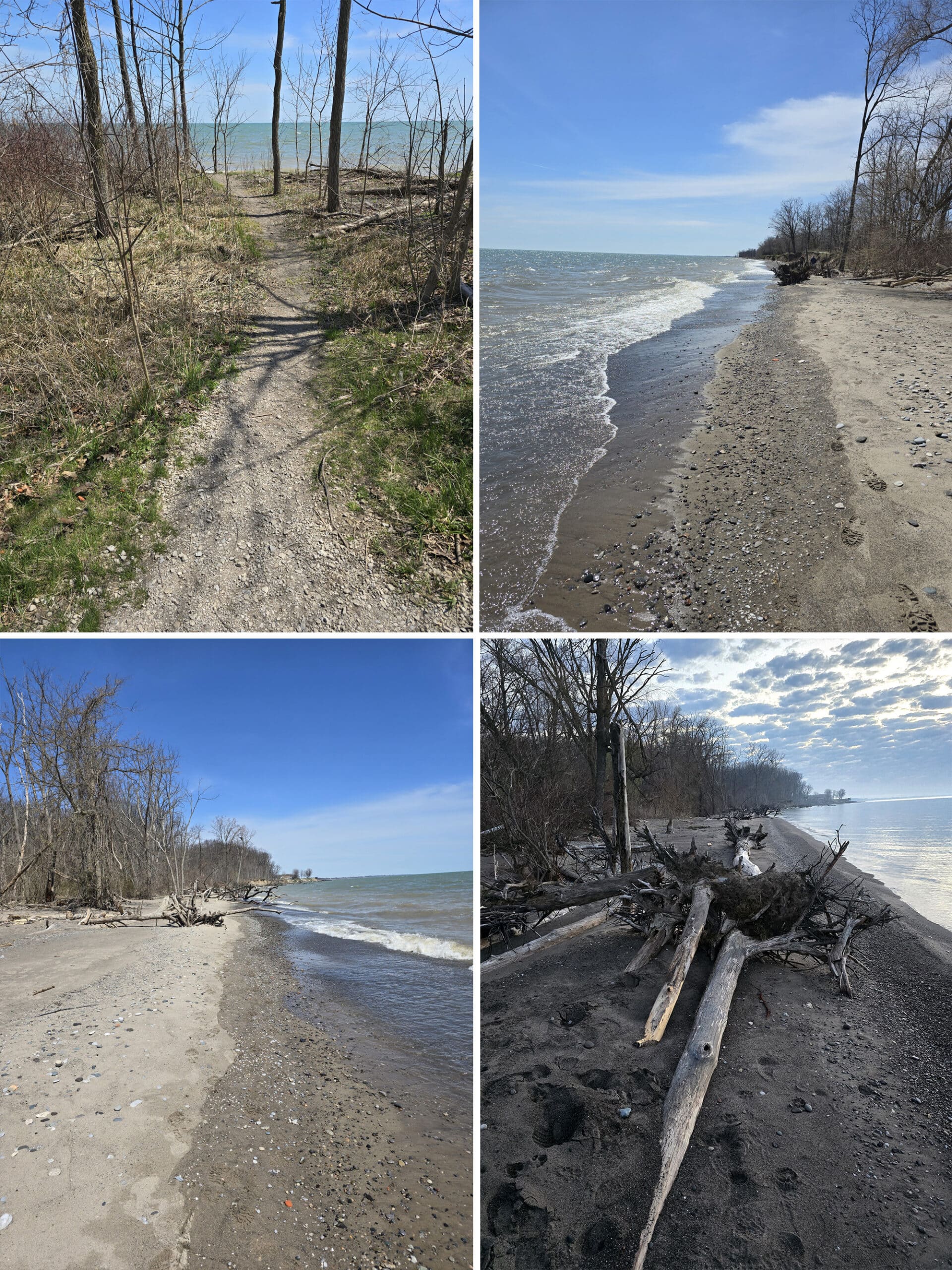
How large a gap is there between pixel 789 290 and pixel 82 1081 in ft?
97.0

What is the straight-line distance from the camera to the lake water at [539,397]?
6.24 meters

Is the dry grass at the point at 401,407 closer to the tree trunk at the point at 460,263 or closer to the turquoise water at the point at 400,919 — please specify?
the tree trunk at the point at 460,263

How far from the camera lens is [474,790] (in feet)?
10.7

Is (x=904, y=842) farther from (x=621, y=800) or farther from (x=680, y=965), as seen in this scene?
(x=680, y=965)

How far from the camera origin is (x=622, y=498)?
22.9 feet

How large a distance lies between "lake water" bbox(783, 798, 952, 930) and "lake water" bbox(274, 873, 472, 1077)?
17.4ft

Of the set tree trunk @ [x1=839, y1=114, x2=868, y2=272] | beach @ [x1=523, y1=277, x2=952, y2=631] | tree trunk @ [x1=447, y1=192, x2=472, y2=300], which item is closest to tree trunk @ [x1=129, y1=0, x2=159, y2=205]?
tree trunk @ [x1=447, y1=192, x2=472, y2=300]

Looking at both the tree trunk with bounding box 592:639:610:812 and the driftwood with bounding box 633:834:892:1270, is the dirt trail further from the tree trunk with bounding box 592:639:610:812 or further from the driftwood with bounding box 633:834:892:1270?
the driftwood with bounding box 633:834:892:1270

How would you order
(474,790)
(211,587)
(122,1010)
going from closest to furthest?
(474,790) → (211,587) → (122,1010)

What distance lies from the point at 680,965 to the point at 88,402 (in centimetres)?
721

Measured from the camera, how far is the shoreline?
5.46m

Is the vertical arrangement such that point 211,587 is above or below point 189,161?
below

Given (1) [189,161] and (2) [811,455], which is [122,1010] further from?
(1) [189,161]

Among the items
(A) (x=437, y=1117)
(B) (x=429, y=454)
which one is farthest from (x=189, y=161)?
(A) (x=437, y=1117)
